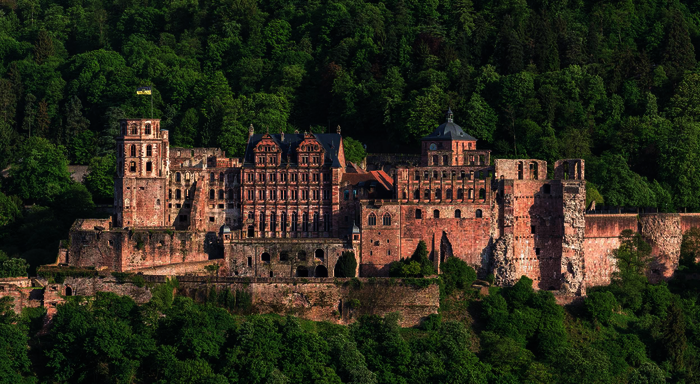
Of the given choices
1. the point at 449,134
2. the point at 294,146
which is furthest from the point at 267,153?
the point at 449,134

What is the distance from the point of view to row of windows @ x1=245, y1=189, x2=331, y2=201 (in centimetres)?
8600

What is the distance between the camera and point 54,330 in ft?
247

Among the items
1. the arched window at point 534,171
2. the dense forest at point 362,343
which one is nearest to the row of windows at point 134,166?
the dense forest at point 362,343

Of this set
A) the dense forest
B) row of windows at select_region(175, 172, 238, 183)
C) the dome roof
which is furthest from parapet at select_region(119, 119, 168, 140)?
the dome roof

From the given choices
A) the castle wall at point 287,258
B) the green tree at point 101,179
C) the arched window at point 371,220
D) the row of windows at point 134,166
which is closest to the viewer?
the castle wall at point 287,258

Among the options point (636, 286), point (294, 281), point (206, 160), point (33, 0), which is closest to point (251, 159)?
point (206, 160)

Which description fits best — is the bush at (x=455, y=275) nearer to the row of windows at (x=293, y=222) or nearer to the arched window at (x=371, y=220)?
the arched window at (x=371, y=220)

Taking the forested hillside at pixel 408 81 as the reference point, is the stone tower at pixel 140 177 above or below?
below

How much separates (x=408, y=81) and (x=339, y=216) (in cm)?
2425

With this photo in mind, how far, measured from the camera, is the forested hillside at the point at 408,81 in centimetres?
9981

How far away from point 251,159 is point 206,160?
10.0 feet

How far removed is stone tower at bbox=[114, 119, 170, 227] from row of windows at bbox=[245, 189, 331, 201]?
18.3 feet

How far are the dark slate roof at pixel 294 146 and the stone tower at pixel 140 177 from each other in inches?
225

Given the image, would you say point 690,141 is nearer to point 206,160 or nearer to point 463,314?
point 463,314
